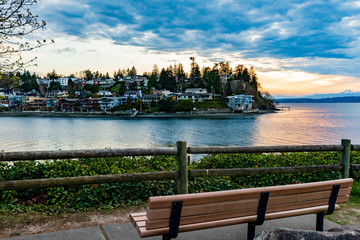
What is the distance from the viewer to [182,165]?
16.5 ft

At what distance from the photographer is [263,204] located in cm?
340

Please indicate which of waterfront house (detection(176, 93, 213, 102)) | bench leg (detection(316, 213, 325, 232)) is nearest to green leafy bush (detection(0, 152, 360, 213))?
bench leg (detection(316, 213, 325, 232))

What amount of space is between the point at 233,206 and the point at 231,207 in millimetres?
27

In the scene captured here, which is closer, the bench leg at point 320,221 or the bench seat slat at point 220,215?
the bench seat slat at point 220,215

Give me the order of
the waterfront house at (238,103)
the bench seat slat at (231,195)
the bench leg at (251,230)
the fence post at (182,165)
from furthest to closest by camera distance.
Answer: the waterfront house at (238,103), the fence post at (182,165), the bench leg at (251,230), the bench seat slat at (231,195)

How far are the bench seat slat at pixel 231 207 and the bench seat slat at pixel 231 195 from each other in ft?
→ 0.24

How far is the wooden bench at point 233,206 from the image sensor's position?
291 centimetres

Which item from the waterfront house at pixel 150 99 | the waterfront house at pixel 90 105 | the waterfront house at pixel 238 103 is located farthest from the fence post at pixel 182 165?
the waterfront house at pixel 90 105

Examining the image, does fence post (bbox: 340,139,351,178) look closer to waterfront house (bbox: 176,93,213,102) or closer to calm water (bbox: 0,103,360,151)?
calm water (bbox: 0,103,360,151)

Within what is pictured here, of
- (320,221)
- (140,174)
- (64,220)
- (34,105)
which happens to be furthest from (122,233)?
(34,105)

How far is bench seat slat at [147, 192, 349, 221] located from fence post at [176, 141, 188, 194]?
1.85m

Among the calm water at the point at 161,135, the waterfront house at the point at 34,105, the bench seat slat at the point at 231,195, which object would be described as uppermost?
the bench seat slat at the point at 231,195

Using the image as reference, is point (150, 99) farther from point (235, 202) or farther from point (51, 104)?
point (235, 202)

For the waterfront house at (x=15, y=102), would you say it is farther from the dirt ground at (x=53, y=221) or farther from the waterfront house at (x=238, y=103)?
the dirt ground at (x=53, y=221)
